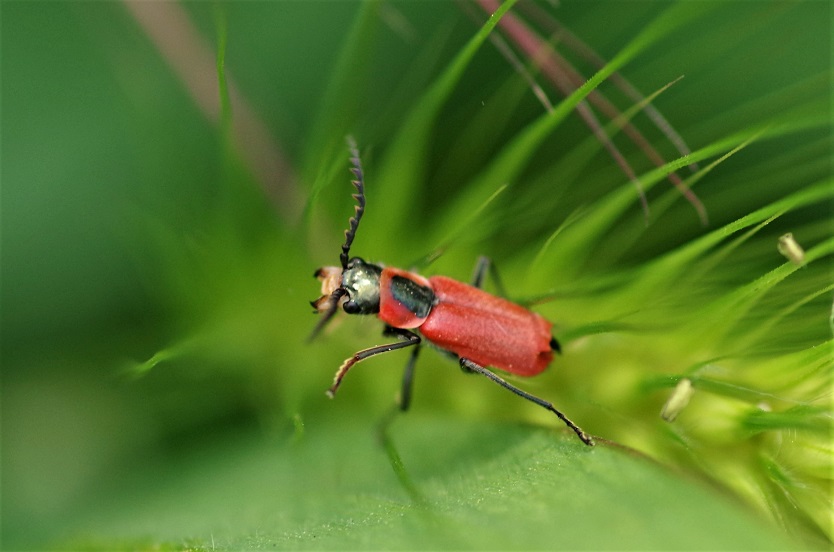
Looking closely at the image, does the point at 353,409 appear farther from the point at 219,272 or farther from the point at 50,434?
the point at 50,434

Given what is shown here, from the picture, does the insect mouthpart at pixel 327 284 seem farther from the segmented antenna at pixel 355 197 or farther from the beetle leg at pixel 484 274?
the beetle leg at pixel 484 274

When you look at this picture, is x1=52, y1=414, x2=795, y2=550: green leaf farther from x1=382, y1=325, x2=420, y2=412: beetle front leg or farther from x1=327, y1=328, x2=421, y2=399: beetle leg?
x1=327, y1=328, x2=421, y2=399: beetle leg

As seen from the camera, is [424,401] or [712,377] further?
[424,401]

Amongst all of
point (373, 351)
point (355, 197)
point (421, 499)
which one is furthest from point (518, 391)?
point (355, 197)

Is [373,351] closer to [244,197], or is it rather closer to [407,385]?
[407,385]

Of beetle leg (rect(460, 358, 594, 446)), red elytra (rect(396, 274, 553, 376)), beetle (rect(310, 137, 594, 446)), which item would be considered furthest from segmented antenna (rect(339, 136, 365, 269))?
beetle leg (rect(460, 358, 594, 446))

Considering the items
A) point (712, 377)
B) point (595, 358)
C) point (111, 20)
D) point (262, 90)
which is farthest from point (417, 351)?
point (111, 20)

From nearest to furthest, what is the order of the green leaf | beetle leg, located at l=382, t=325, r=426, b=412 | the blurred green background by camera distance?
the green leaf < beetle leg, located at l=382, t=325, r=426, b=412 < the blurred green background
